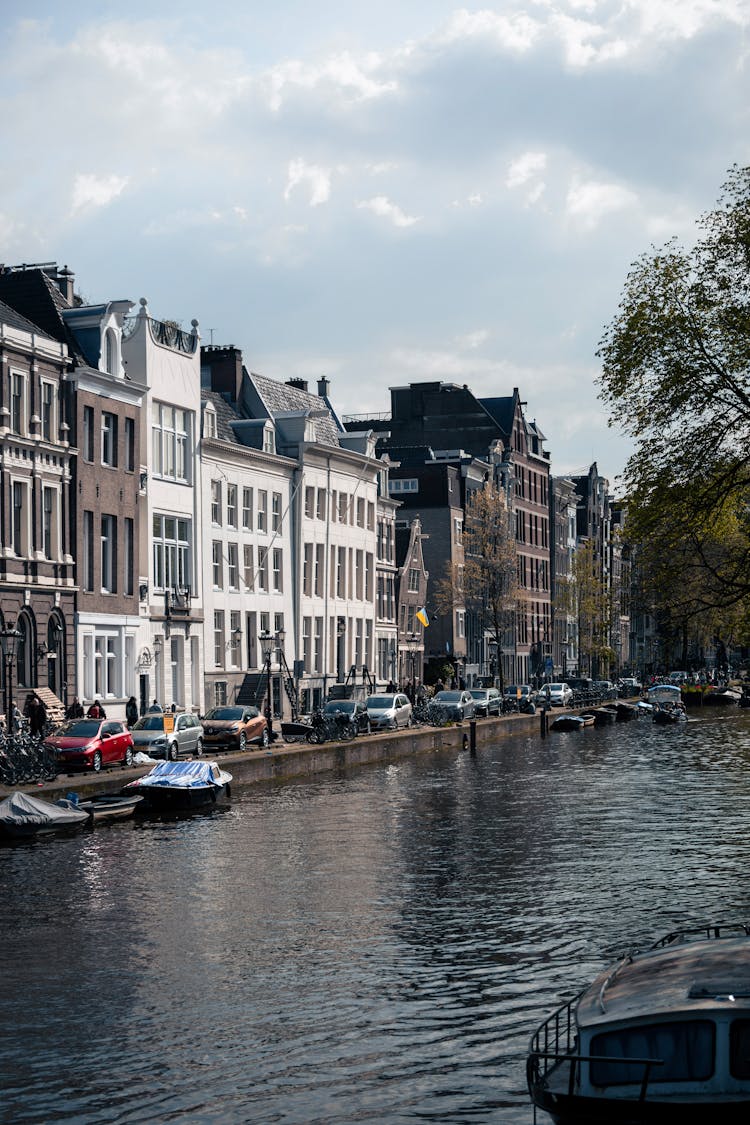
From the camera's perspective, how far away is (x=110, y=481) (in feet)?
238

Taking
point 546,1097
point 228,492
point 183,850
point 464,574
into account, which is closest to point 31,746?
point 183,850

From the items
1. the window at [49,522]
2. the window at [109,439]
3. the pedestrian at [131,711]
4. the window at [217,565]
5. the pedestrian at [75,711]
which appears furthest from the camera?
the window at [217,565]

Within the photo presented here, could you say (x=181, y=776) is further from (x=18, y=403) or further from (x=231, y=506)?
(x=231, y=506)

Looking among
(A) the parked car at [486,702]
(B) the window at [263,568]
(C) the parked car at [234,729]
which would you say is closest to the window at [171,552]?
(B) the window at [263,568]

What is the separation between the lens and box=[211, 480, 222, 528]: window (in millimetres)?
86000

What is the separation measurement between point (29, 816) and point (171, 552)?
38.3 m

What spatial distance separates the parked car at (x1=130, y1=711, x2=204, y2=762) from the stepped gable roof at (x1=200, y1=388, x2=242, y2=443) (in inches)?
1170

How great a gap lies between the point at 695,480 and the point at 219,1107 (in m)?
25.7

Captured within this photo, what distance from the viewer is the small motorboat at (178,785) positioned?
49156 mm

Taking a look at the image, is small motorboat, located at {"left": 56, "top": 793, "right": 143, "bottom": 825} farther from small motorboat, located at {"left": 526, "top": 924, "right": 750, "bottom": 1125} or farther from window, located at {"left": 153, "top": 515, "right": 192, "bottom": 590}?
window, located at {"left": 153, "top": 515, "right": 192, "bottom": 590}

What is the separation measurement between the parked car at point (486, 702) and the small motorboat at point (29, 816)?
5737 cm

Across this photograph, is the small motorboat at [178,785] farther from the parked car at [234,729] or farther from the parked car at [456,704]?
the parked car at [456,704]

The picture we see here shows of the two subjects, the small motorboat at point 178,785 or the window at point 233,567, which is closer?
the small motorboat at point 178,785

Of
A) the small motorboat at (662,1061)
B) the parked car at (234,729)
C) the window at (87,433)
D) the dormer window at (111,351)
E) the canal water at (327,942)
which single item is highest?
the dormer window at (111,351)
